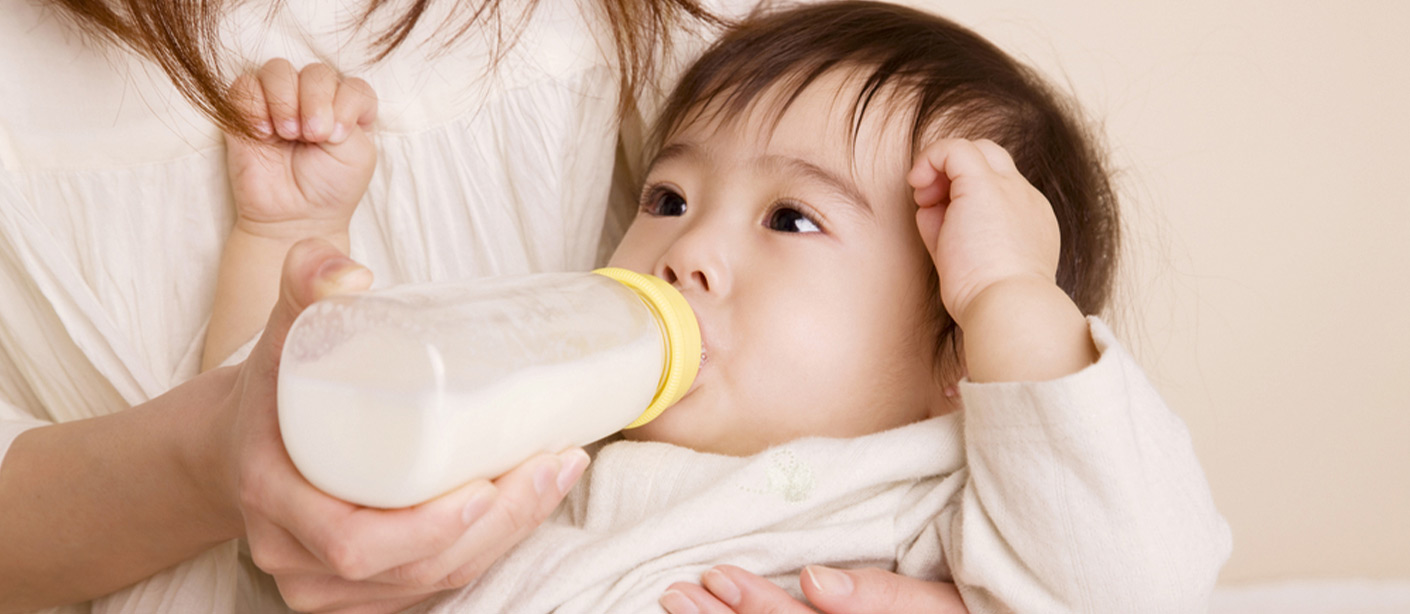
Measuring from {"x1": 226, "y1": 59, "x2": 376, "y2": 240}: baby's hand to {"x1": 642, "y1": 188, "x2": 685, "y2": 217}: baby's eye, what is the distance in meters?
0.31

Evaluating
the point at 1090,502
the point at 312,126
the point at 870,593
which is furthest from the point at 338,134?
the point at 1090,502

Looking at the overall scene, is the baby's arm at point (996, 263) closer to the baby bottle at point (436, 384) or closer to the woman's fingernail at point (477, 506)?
the baby bottle at point (436, 384)

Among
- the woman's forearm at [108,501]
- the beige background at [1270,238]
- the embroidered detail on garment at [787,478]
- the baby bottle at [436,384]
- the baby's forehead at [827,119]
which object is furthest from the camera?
the beige background at [1270,238]

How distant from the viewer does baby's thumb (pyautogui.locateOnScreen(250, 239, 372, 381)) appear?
608mm

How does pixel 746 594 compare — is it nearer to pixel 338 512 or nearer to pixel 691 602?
pixel 691 602

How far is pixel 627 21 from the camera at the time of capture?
1202 mm

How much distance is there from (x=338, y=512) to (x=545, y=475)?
0.12 metres

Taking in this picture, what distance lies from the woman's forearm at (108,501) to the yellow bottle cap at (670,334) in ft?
1.04

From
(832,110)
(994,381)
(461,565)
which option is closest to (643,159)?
(832,110)

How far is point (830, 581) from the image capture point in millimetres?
879

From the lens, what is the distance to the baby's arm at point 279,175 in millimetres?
1105

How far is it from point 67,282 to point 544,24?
0.58 metres

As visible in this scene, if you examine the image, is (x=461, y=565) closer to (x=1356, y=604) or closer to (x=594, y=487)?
(x=594, y=487)

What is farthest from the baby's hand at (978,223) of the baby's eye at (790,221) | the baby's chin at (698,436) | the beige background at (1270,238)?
the beige background at (1270,238)
